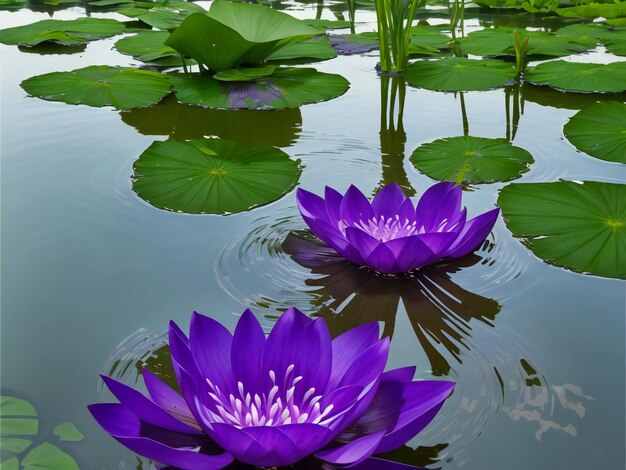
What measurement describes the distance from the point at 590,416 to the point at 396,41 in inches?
87.7

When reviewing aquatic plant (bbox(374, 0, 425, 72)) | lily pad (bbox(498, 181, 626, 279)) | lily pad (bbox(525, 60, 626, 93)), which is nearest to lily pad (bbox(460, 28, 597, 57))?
lily pad (bbox(525, 60, 626, 93))

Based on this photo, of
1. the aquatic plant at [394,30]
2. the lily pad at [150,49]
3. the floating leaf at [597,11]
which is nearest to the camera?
the aquatic plant at [394,30]

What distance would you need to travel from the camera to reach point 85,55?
10.5 feet

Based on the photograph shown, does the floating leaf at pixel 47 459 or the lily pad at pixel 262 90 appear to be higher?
the lily pad at pixel 262 90

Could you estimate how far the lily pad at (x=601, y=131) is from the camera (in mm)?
1963

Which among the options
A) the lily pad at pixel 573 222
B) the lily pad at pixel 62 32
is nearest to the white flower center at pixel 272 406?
the lily pad at pixel 573 222

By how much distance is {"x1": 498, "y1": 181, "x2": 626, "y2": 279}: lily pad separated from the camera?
Result: 1.38 meters

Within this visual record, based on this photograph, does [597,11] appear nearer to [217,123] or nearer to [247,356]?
[217,123]

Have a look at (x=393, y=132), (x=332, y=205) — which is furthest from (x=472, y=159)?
(x=332, y=205)

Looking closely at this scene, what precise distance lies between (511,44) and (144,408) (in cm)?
296

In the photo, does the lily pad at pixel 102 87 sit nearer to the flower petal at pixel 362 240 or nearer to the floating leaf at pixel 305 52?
the floating leaf at pixel 305 52

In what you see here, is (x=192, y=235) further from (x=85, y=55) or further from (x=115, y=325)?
(x=85, y=55)

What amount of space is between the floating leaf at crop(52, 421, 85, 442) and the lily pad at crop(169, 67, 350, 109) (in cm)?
165

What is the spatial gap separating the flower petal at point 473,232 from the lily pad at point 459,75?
55.5 inches
